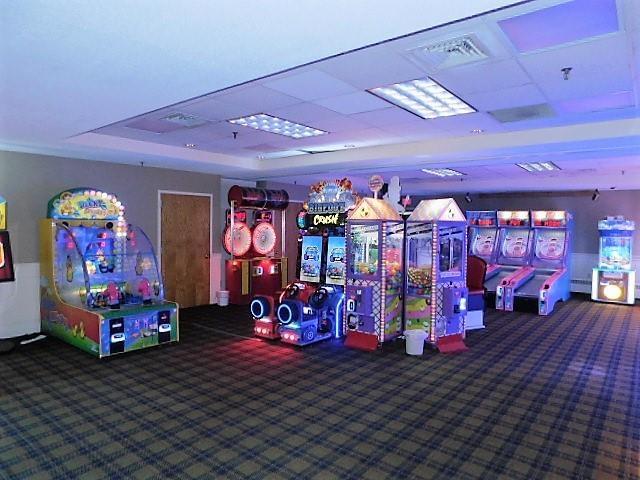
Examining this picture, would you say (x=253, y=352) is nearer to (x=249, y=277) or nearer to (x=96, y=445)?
(x=96, y=445)

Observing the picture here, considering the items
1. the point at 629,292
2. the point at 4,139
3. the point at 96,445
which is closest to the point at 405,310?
the point at 96,445

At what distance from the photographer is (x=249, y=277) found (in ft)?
29.7

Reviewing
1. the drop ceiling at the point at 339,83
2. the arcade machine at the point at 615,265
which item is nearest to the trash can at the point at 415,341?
the drop ceiling at the point at 339,83

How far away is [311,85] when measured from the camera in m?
3.77

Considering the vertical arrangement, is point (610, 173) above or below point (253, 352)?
above

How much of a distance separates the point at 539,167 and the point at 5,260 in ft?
28.6

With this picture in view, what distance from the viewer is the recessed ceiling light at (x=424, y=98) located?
3.88 meters

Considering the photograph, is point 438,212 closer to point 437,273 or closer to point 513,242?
point 437,273

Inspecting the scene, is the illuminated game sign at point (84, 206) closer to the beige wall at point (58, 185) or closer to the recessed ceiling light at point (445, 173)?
the beige wall at point (58, 185)

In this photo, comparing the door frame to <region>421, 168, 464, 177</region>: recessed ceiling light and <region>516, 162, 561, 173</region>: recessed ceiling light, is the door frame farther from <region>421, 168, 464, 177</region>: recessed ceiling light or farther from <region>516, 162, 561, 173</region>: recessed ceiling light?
<region>516, 162, 561, 173</region>: recessed ceiling light

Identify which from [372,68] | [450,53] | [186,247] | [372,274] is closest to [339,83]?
[372,68]

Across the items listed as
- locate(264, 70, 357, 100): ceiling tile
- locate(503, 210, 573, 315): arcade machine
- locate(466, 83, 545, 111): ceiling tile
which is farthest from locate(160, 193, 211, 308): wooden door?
locate(503, 210, 573, 315): arcade machine

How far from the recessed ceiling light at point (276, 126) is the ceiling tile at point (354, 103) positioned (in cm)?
80

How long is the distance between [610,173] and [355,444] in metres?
8.37
